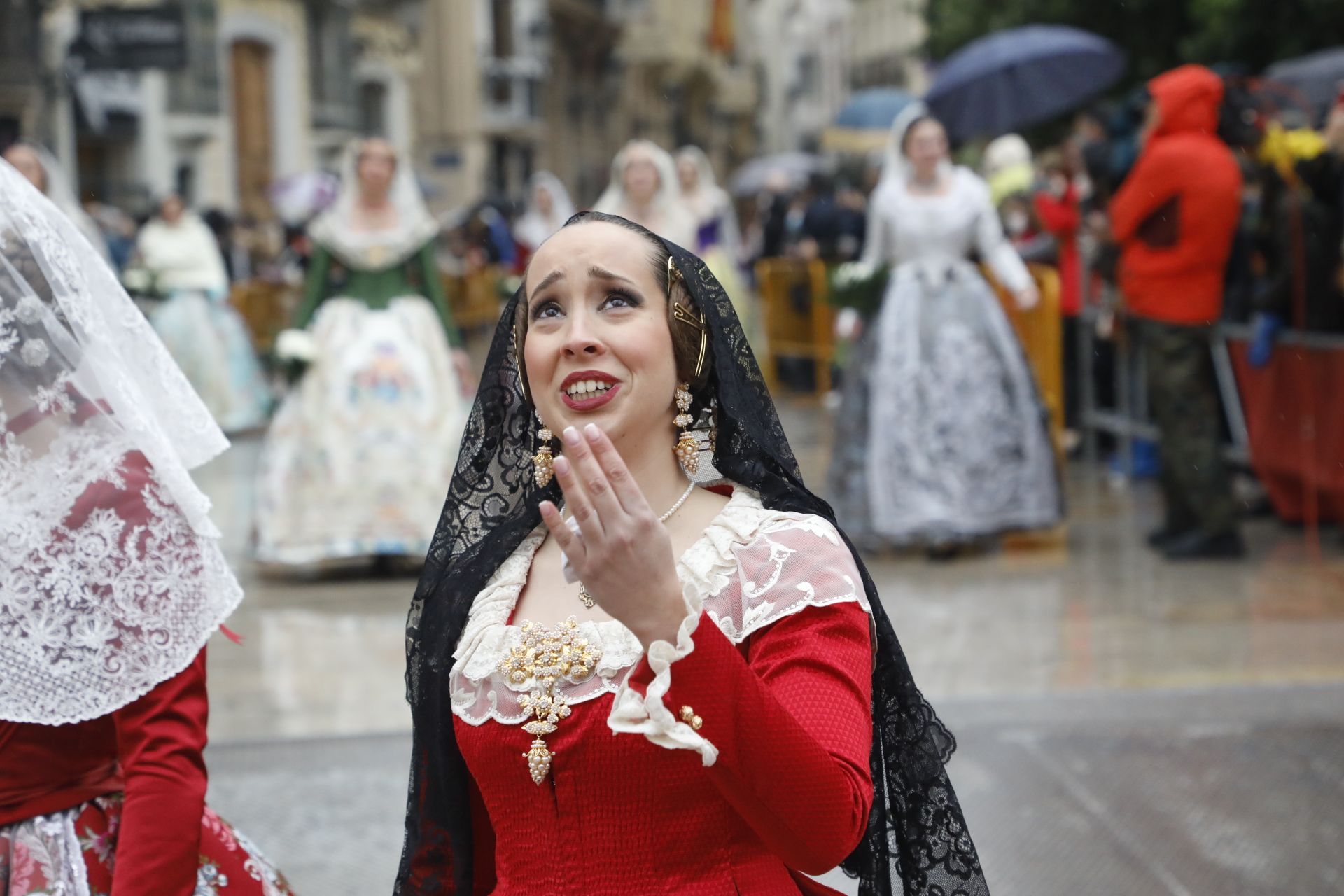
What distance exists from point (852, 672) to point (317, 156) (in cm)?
2726

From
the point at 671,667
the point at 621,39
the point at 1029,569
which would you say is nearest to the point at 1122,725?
the point at 1029,569

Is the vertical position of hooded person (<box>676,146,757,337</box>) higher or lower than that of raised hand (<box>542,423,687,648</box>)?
lower

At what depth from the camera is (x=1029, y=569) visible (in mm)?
7934

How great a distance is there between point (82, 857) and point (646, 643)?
99 centimetres

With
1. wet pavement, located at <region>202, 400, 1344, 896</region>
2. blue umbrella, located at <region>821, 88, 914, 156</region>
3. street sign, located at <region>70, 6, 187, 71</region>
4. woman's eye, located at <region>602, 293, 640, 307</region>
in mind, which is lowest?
wet pavement, located at <region>202, 400, 1344, 896</region>

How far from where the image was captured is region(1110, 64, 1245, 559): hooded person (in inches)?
302

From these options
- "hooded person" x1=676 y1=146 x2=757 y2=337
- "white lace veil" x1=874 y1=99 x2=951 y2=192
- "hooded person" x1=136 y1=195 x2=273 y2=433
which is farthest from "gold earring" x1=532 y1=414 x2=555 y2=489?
"hooded person" x1=136 y1=195 x2=273 y2=433

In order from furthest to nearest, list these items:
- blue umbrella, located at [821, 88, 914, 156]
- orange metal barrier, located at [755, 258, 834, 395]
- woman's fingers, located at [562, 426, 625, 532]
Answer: blue umbrella, located at [821, 88, 914, 156]
orange metal barrier, located at [755, 258, 834, 395]
woman's fingers, located at [562, 426, 625, 532]

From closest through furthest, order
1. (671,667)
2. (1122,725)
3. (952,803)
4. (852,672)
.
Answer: (671,667) → (852,672) → (952,803) → (1122,725)

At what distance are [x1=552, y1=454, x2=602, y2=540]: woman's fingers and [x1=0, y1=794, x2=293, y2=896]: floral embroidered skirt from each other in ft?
3.01

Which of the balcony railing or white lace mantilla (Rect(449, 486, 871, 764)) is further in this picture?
the balcony railing

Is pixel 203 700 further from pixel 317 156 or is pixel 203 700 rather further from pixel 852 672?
pixel 317 156

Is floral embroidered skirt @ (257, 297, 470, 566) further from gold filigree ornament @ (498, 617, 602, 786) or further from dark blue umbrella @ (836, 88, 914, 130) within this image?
dark blue umbrella @ (836, 88, 914, 130)

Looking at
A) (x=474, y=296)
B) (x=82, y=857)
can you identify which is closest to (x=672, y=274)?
(x=82, y=857)
